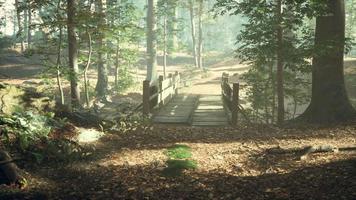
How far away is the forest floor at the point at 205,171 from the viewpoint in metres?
7.11

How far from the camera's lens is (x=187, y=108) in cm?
1956

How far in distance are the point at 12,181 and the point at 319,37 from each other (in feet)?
38.0

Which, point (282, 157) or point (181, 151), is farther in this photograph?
point (181, 151)

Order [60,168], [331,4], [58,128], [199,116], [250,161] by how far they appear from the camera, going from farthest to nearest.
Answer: [199,116]
[331,4]
[58,128]
[250,161]
[60,168]

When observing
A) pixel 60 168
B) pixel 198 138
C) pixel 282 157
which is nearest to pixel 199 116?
pixel 198 138

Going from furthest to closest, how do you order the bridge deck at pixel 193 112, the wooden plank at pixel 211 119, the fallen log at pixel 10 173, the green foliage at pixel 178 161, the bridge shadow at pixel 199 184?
the wooden plank at pixel 211 119
the bridge deck at pixel 193 112
the green foliage at pixel 178 161
the fallen log at pixel 10 173
the bridge shadow at pixel 199 184

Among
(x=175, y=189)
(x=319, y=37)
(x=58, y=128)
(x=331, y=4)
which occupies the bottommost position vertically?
(x=175, y=189)

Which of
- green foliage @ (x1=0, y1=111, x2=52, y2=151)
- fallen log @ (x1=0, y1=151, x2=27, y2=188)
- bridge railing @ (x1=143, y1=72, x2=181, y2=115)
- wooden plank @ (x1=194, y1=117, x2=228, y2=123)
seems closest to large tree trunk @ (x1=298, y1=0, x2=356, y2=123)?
wooden plank @ (x1=194, y1=117, x2=228, y2=123)

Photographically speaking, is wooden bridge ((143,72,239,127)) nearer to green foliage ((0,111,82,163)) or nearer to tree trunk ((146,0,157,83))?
green foliage ((0,111,82,163))

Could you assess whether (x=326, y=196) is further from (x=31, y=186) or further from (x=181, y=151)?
(x=31, y=186)

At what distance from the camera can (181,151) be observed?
33.6 ft

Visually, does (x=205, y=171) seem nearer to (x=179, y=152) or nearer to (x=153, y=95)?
(x=179, y=152)

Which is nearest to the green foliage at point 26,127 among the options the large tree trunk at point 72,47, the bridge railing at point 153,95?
the large tree trunk at point 72,47

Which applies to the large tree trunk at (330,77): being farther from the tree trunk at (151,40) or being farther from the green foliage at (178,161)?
the tree trunk at (151,40)
